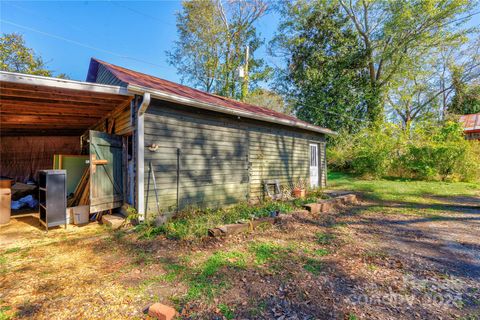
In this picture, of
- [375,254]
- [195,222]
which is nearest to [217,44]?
[195,222]

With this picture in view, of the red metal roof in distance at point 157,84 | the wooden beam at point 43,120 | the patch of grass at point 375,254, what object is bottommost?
the patch of grass at point 375,254

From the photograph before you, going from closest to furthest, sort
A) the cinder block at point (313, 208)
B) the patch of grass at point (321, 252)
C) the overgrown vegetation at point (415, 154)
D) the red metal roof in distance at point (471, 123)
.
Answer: the patch of grass at point (321, 252) → the cinder block at point (313, 208) → the overgrown vegetation at point (415, 154) → the red metal roof in distance at point (471, 123)

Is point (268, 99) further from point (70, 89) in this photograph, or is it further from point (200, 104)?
point (70, 89)

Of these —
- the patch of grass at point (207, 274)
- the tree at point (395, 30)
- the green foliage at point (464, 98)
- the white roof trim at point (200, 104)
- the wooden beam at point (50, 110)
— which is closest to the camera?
the patch of grass at point (207, 274)

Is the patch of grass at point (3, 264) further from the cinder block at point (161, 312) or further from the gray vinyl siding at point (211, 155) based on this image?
the cinder block at point (161, 312)

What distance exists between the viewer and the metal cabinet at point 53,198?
4293 millimetres

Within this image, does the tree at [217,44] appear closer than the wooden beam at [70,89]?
No

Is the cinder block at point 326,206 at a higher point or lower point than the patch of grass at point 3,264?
higher

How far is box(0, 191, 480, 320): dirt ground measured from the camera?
211 cm

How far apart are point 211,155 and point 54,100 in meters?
3.49

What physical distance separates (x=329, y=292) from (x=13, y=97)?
6.29m

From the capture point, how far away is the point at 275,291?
7.84 feet

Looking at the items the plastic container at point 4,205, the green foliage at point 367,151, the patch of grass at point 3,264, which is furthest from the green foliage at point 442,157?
the plastic container at point 4,205

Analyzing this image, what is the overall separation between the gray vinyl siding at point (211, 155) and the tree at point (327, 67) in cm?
954
